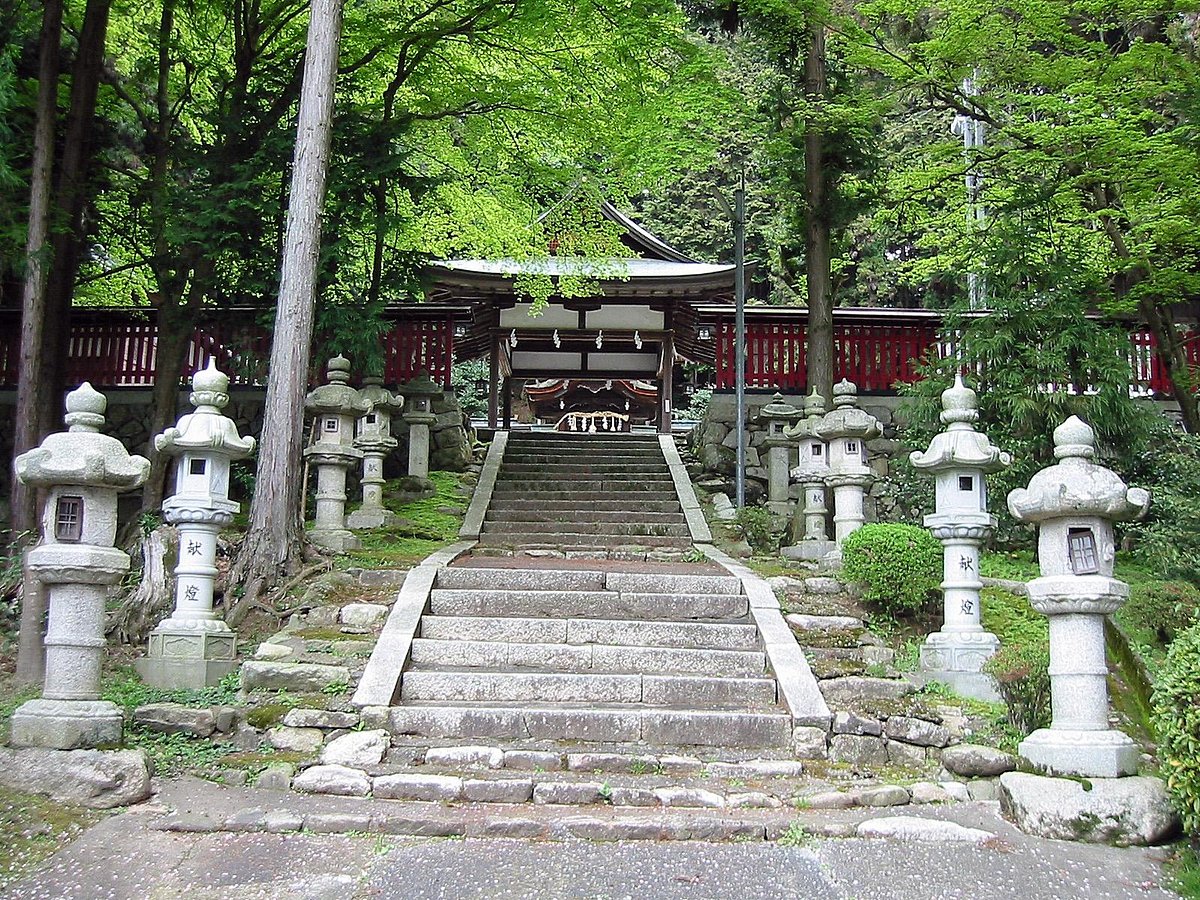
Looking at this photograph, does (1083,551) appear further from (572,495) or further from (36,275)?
(36,275)

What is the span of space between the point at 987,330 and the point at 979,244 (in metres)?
1.35

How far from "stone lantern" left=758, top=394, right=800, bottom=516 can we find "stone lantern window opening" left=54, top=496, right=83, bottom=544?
908 cm

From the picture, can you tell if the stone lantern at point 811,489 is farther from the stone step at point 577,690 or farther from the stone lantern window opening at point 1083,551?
the stone lantern window opening at point 1083,551

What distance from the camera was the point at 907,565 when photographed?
835cm

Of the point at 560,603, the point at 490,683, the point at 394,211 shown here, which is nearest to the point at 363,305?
the point at 394,211

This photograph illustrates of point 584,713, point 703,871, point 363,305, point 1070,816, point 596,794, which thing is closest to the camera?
point 703,871

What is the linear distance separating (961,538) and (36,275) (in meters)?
9.38

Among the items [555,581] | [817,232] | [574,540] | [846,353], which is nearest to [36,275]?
[555,581]

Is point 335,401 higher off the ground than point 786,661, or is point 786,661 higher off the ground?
point 335,401

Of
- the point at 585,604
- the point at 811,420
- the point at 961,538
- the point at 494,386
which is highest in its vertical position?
the point at 494,386

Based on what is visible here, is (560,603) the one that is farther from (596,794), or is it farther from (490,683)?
(596,794)

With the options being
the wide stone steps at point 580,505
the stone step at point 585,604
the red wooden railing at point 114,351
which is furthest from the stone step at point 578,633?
the red wooden railing at point 114,351

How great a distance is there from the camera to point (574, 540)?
1209 centimetres

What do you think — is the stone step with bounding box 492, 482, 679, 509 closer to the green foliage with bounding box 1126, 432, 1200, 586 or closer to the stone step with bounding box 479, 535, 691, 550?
the stone step with bounding box 479, 535, 691, 550
